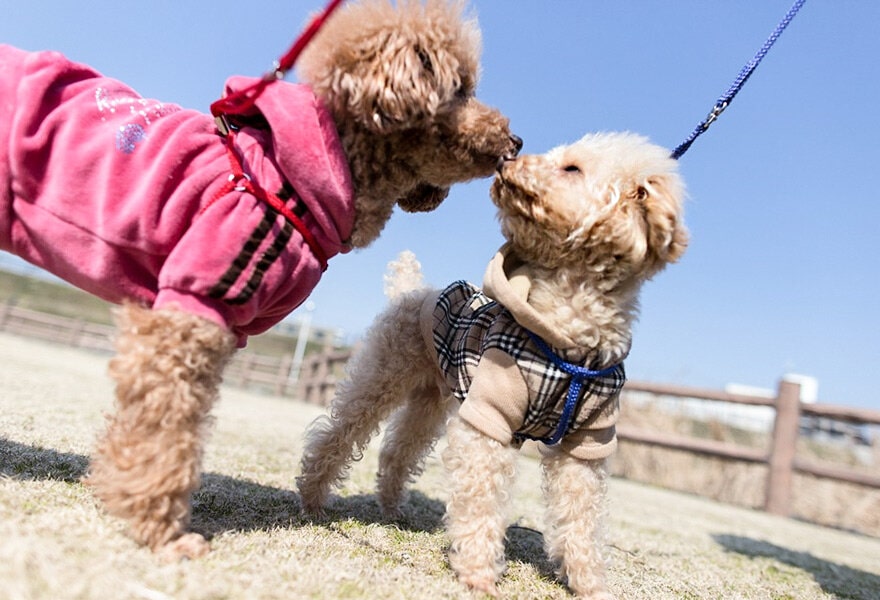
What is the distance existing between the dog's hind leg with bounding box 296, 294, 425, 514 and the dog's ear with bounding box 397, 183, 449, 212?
58 centimetres

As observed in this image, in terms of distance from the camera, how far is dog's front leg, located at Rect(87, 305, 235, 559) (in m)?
1.73

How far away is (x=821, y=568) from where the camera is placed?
12.8 ft

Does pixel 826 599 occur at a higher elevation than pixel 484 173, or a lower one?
lower

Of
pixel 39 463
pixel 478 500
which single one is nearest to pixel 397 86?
pixel 478 500

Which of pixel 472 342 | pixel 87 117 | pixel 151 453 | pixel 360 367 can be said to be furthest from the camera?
pixel 360 367

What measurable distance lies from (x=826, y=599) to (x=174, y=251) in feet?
11.3

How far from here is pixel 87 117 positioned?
1923 mm

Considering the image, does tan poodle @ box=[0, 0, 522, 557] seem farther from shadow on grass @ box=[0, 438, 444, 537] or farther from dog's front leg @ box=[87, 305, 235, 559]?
shadow on grass @ box=[0, 438, 444, 537]

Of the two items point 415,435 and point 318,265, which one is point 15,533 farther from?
point 415,435

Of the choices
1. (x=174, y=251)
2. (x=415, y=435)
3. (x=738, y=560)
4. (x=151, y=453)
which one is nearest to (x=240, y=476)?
(x=415, y=435)

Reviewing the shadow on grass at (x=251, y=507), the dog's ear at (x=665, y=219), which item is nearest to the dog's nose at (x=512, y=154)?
the dog's ear at (x=665, y=219)

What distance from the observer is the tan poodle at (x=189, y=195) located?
1.75 meters

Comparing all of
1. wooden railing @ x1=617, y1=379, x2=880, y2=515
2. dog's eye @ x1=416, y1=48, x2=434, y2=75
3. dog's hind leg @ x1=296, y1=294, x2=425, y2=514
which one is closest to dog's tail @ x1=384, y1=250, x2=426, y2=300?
dog's hind leg @ x1=296, y1=294, x2=425, y2=514

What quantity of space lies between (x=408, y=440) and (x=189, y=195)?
1.84 m
